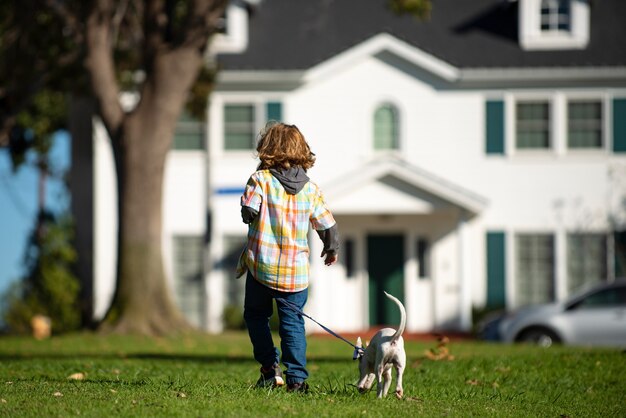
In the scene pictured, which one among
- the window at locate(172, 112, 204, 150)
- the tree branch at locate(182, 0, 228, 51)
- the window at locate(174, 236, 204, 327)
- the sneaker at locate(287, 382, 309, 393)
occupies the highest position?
the tree branch at locate(182, 0, 228, 51)

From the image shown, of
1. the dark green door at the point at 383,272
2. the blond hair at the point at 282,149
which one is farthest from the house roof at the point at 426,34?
the blond hair at the point at 282,149

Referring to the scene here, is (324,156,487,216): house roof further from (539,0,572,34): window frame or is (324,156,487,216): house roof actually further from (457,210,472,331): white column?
(539,0,572,34): window frame

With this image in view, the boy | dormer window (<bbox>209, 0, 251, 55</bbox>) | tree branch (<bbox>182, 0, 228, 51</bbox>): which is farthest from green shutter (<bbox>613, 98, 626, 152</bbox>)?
the boy

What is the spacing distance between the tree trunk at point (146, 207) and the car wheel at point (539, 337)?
6190 mm

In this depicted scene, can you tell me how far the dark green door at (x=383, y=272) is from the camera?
2703 centimetres

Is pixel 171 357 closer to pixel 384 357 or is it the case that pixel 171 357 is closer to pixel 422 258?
pixel 384 357

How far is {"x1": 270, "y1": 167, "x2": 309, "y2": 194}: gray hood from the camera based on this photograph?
826cm

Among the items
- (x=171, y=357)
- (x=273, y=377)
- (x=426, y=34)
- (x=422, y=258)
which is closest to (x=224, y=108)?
(x=426, y=34)

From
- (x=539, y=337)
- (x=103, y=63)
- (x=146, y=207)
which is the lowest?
A: (x=539, y=337)

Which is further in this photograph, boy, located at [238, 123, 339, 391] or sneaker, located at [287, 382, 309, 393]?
sneaker, located at [287, 382, 309, 393]

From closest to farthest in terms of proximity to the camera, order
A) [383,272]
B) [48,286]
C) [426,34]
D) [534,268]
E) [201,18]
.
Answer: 1. [201,18]
2. [48,286]
3. [534,268]
4. [383,272]
5. [426,34]

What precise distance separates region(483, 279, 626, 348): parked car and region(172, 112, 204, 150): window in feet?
29.4

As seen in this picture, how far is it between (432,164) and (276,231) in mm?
18781

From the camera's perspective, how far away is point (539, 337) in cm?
2147
